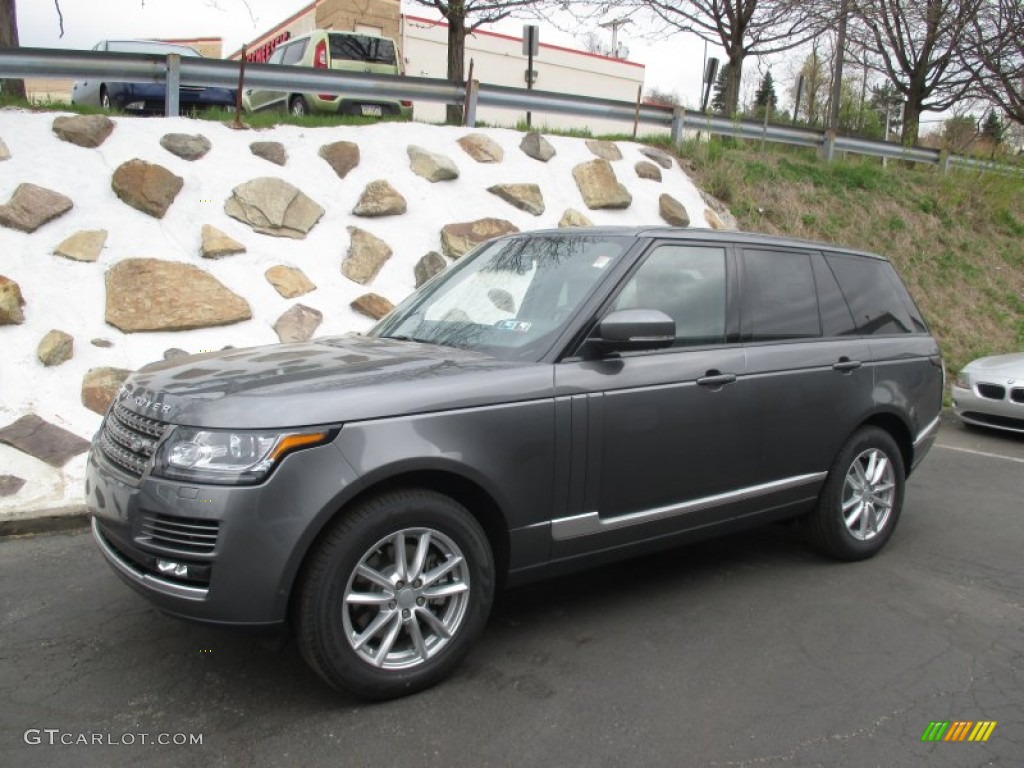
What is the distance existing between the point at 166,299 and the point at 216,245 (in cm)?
88

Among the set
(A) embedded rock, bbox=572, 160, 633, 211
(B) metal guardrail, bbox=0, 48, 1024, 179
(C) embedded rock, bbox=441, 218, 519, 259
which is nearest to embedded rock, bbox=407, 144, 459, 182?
(C) embedded rock, bbox=441, 218, 519, 259

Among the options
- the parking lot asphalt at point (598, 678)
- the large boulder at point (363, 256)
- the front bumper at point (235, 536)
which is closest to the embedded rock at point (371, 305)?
the large boulder at point (363, 256)

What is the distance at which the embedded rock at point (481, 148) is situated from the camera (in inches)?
408

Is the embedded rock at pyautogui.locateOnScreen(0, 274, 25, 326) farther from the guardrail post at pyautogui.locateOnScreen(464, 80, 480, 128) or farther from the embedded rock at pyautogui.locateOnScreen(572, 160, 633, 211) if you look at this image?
Result: the embedded rock at pyautogui.locateOnScreen(572, 160, 633, 211)

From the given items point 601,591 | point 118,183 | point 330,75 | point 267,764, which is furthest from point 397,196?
point 267,764

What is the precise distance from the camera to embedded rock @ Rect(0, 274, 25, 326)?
656 cm

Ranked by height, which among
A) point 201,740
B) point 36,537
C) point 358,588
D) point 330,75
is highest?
point 330,75

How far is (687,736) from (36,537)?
3.98m

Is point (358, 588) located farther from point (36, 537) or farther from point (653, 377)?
point (36, 537)

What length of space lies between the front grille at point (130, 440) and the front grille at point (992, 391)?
8383 mm

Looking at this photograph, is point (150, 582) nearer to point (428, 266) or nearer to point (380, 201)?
point (428, 266)

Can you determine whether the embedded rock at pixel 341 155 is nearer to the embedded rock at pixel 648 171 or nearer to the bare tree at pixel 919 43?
the embedded rock at pixel 648 171

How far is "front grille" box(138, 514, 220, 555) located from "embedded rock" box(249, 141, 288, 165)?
270 inches

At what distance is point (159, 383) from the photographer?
329 centimetres
